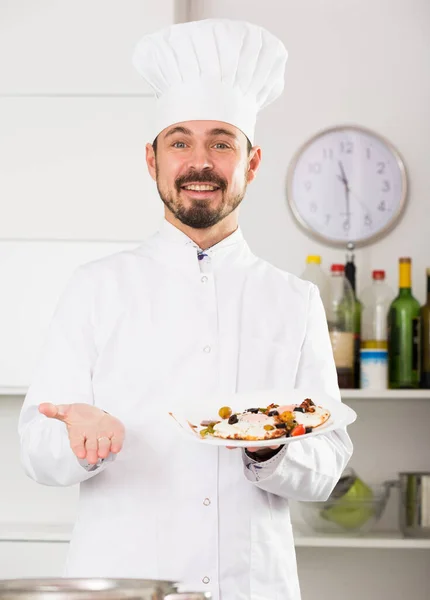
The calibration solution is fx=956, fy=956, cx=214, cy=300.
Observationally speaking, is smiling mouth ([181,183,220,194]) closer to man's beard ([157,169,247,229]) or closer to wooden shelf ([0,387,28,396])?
man's beard ([157,169,247,229])

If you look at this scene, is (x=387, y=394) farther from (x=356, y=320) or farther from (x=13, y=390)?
(x=13, y=390)

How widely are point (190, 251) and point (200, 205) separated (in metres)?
0.10

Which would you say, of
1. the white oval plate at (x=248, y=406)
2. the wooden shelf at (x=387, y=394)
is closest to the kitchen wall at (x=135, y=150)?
the wooden shelf at (x=387, y=394)

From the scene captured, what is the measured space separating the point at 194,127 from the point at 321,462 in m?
0.62

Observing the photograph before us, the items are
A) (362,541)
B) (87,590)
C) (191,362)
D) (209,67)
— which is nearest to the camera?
(87,590)

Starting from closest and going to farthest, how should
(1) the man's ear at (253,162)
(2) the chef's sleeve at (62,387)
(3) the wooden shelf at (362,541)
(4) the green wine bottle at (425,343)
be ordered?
(2) the chef's sleeve at (62,387) → (1) the man's ear at (253,162) → (3) the wooden shelf at (362,541) → (4) the green wine bottle at (425,343)

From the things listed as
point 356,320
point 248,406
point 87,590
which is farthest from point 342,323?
point 87,590

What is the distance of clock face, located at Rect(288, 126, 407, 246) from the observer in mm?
2965

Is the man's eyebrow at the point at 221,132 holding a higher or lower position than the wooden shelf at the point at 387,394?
higher

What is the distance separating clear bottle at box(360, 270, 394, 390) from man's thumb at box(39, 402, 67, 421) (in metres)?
1.48

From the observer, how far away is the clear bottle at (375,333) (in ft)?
8.82

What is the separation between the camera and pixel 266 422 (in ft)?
4.58

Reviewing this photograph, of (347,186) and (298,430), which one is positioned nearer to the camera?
(298,430)

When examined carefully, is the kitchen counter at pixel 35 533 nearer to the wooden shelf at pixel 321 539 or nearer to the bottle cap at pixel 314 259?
the wooden shelf at pixel 321 539
